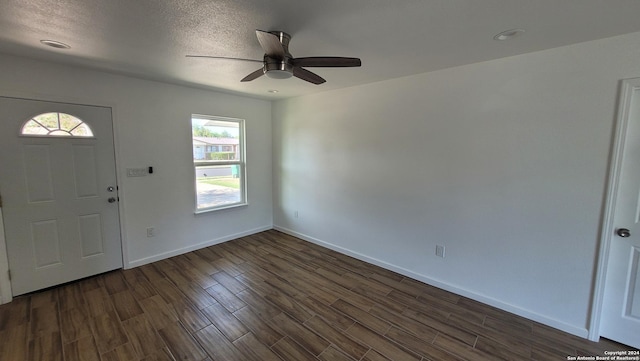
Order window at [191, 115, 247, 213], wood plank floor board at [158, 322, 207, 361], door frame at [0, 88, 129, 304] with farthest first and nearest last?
window at [191, 115, 247, 213]
door frame at [0, 88, 129, 304]
wood plank floor board at [158, 322, 207, 361]

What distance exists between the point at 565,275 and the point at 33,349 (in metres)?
4.39

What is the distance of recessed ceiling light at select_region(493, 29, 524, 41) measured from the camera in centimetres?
179

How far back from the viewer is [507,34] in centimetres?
184

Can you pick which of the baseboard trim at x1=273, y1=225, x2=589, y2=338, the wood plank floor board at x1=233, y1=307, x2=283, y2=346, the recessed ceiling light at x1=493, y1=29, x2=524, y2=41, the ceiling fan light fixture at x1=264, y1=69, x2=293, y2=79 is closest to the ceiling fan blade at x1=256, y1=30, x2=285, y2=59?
the ceiling fan light fixture at x1=264, y1=69, x2=293, y2=79

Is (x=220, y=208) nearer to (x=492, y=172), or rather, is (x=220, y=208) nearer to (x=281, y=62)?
(x=281, y=62)

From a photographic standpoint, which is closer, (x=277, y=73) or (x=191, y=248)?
(x=277, y=73)

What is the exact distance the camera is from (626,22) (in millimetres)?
1657

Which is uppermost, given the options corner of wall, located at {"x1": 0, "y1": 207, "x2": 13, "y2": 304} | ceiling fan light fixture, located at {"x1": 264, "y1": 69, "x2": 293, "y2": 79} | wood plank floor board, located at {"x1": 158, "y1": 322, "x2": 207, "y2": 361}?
ceiling fan light fixture, located at {"x1": 264, "y1": 69, "x2": 293, "y2": 79}

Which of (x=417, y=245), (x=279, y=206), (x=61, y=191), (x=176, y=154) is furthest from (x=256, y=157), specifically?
(x=417, y=245)

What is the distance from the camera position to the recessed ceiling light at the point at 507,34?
1790mm

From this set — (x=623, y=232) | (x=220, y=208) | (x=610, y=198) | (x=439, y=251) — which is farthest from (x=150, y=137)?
(x=623, y=232)

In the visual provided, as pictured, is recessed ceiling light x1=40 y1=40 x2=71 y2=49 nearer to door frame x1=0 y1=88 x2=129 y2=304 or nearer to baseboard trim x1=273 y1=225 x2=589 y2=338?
door frame x1=0 y1=88 x2=129 y2=304

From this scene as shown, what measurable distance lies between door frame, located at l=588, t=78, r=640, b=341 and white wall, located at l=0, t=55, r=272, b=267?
4358mm

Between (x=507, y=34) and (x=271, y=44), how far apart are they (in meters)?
1.75
